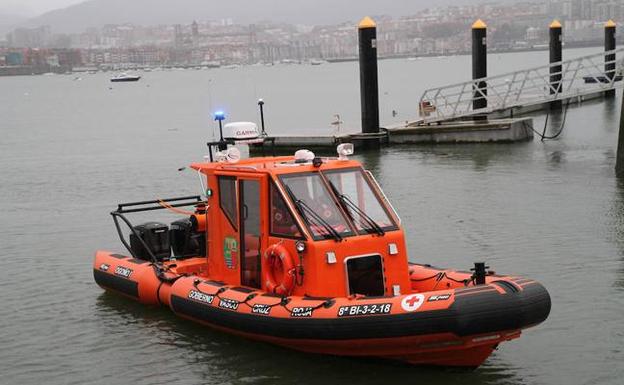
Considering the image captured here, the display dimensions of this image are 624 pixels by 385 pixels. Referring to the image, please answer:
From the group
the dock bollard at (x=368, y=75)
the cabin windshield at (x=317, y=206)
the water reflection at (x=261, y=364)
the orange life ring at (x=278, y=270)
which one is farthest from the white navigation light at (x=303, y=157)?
the dock bollard at (x=368, y=75)

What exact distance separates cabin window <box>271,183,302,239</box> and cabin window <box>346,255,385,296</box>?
28.0 inches

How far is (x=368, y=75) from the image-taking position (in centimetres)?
2928

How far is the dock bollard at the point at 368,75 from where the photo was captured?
29266 millimetres

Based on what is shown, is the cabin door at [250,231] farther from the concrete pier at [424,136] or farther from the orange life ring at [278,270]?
the concrete pier at [424,136]

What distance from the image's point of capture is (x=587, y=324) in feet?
38.3

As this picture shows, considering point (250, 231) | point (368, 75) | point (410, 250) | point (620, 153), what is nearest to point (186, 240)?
point (250, 231)

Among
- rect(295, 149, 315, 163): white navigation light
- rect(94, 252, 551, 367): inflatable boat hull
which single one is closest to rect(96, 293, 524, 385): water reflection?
rect(94, 252, 551, 367): inflatable boat hull

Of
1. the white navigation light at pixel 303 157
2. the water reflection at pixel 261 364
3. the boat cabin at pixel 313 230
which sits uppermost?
the white navigation light at pixel 303 157

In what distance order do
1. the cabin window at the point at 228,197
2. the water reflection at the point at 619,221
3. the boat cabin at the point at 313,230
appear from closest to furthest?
the boat cabin at the point at 313,230, the cabin window at the point at 228,197, the water reflection at the point at 619,221

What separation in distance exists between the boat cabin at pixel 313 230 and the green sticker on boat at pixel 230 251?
0.03 meters

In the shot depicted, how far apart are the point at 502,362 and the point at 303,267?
2368 millimetres

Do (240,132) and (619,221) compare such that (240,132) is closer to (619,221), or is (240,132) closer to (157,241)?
(157,241)

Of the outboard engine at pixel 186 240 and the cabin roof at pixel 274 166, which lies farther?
the outboard engine at pixel 186 240

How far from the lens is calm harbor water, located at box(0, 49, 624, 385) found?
34.9ft
